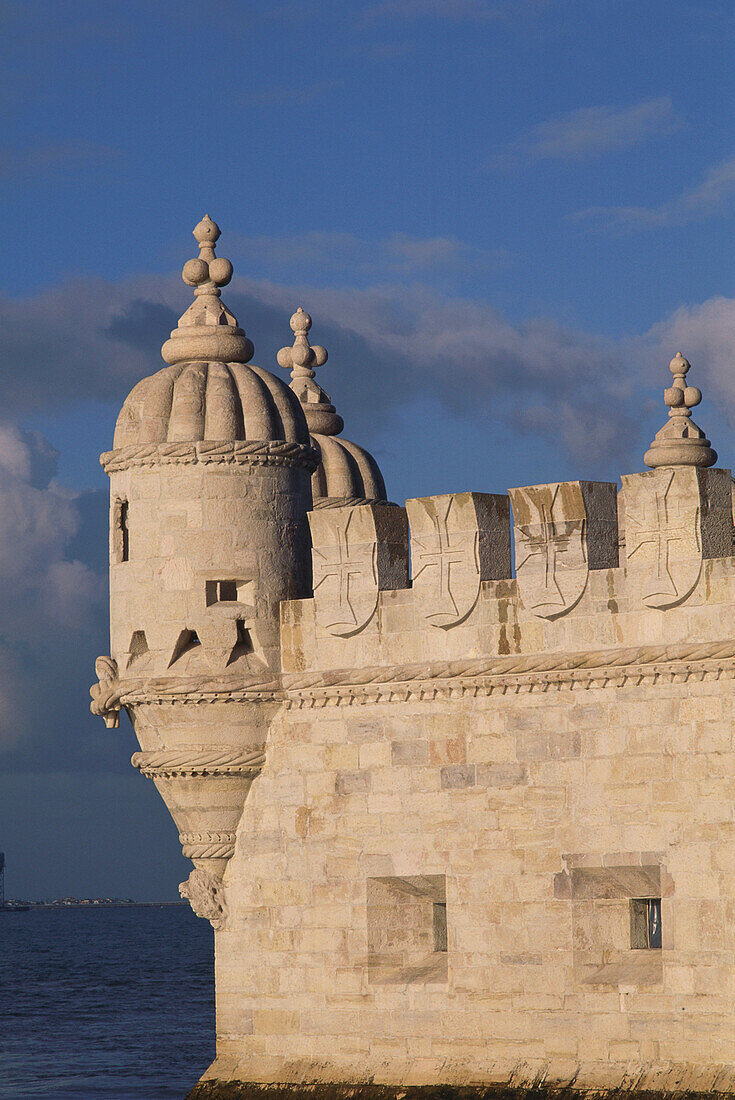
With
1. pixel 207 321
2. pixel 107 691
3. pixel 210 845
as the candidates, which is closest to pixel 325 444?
pixel 207 321

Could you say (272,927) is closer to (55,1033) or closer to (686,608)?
(686,608)

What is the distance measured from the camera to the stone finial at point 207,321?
2309cm

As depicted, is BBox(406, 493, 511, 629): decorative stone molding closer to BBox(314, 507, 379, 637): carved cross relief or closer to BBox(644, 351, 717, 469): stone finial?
BBox(314, 507, 379, 637): carved cross relief

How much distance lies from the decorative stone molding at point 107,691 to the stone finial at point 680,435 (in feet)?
29.1

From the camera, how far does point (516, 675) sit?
67.1ft

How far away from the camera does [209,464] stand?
22.1m

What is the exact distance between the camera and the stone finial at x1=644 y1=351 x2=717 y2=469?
2808cm

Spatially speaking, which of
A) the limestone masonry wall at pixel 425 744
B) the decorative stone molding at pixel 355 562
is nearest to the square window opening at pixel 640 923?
the limestone masonry wall at pixel 425 744

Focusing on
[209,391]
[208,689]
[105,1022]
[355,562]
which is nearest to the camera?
[355,562]

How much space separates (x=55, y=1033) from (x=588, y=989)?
2801 cm

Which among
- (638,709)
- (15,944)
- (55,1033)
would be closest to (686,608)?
(638,709)

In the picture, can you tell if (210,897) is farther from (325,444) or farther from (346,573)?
(325,444)

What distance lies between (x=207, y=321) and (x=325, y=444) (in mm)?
3538

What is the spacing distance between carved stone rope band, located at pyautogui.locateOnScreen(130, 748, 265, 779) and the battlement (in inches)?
37.9
